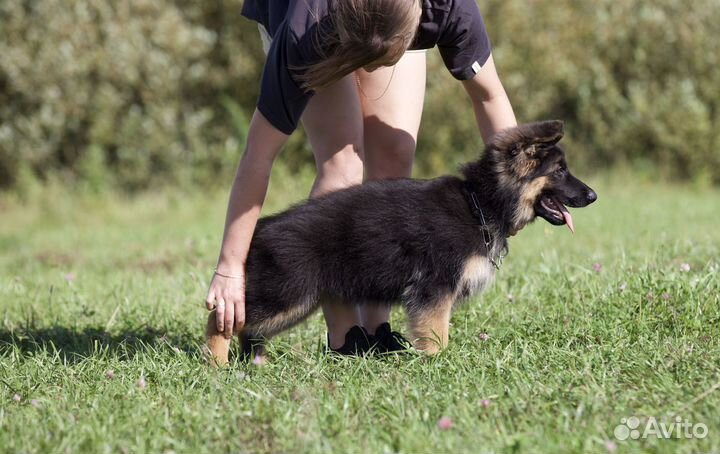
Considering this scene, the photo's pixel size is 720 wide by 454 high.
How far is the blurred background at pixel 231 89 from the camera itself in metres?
12.5

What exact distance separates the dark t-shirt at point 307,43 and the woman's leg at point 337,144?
0.38m

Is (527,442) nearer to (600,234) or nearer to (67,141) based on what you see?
(600,234)

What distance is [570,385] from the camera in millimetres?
3316

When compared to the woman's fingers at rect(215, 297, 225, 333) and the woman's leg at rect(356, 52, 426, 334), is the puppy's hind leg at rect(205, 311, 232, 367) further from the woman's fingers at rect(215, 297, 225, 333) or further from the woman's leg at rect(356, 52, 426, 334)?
the woman's leg at rect(356, 52, 426, 334)

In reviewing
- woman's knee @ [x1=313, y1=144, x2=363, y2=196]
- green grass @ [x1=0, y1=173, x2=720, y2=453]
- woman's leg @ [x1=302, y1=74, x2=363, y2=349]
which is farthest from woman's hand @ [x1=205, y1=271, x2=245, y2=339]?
woman's knee @ [x1=313, y1=144, x2=363, y2=196]

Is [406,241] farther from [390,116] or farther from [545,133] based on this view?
[545,133]

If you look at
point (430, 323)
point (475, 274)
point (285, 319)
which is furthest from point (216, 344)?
point (475, 274)

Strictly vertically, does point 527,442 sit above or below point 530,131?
below

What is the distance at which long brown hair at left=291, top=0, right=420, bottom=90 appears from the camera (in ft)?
11.6

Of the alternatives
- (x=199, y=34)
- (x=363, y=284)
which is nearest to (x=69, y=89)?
(x=199, y=34)

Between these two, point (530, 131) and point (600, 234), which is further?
point (600, 234)

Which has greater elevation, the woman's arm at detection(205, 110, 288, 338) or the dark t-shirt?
the dark t-shirt

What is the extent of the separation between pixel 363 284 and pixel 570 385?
1.20 meters

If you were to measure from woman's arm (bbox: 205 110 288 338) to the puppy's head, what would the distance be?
3.55ft
